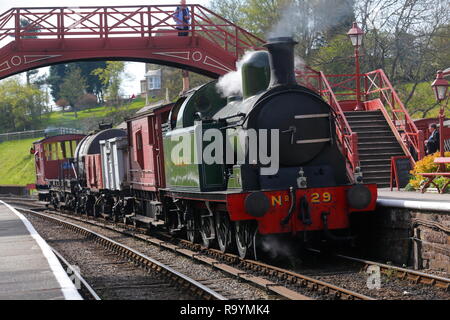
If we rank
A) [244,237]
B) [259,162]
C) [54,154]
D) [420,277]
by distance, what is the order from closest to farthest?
[420,277] < [259,162] < [244,237] < [54,154]

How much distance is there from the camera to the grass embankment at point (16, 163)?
66500mm

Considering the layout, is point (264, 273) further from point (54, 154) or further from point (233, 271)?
point (54, 154)

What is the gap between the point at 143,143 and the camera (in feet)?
57.6

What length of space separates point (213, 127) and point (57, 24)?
36.0 ft

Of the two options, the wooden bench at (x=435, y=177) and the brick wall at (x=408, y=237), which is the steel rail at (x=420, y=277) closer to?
the brick wall at (x=408, y=237)

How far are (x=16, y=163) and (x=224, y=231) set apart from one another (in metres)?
64.4

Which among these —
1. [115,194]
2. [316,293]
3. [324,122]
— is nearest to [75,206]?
[115,194]

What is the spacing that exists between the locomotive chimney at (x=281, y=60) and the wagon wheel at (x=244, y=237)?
243 cm

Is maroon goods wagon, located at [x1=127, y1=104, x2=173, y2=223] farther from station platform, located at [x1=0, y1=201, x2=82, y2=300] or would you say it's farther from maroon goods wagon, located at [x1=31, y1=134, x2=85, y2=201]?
maroon goods wagon, located at [x1=31, y1=134, x2=85, y2=201]

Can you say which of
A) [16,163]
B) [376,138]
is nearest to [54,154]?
[376,138]

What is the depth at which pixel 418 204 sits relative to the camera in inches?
430

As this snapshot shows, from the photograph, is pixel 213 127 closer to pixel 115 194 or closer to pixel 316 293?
pixel 316 293

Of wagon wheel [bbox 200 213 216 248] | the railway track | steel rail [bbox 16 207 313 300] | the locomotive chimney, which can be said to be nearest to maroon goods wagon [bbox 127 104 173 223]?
steel rail [bbox 16 207 313 300]
